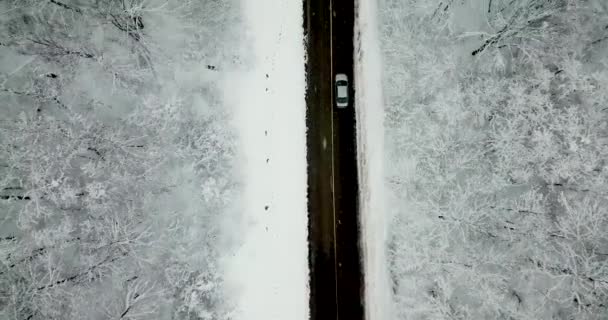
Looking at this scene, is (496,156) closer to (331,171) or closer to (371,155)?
(371,155)

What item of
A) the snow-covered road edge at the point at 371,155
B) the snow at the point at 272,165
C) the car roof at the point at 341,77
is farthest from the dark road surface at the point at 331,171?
the snow at the point at 272,165

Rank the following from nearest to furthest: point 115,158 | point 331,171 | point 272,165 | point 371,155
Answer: point 115,158 < point 272,165 < point 371,155 < point 331,171

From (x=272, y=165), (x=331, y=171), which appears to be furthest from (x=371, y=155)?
(x=272, y=165)

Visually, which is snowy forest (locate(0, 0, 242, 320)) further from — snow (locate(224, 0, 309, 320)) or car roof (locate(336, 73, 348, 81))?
car roof (locate(336, 73, 348, 81))

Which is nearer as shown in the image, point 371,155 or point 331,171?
point 371,155

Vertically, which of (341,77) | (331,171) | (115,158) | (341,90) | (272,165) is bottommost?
(331,171)

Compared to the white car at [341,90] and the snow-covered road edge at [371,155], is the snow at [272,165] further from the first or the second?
the snow-covered road edge at [371,155]

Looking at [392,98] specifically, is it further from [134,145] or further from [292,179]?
[134,145]
